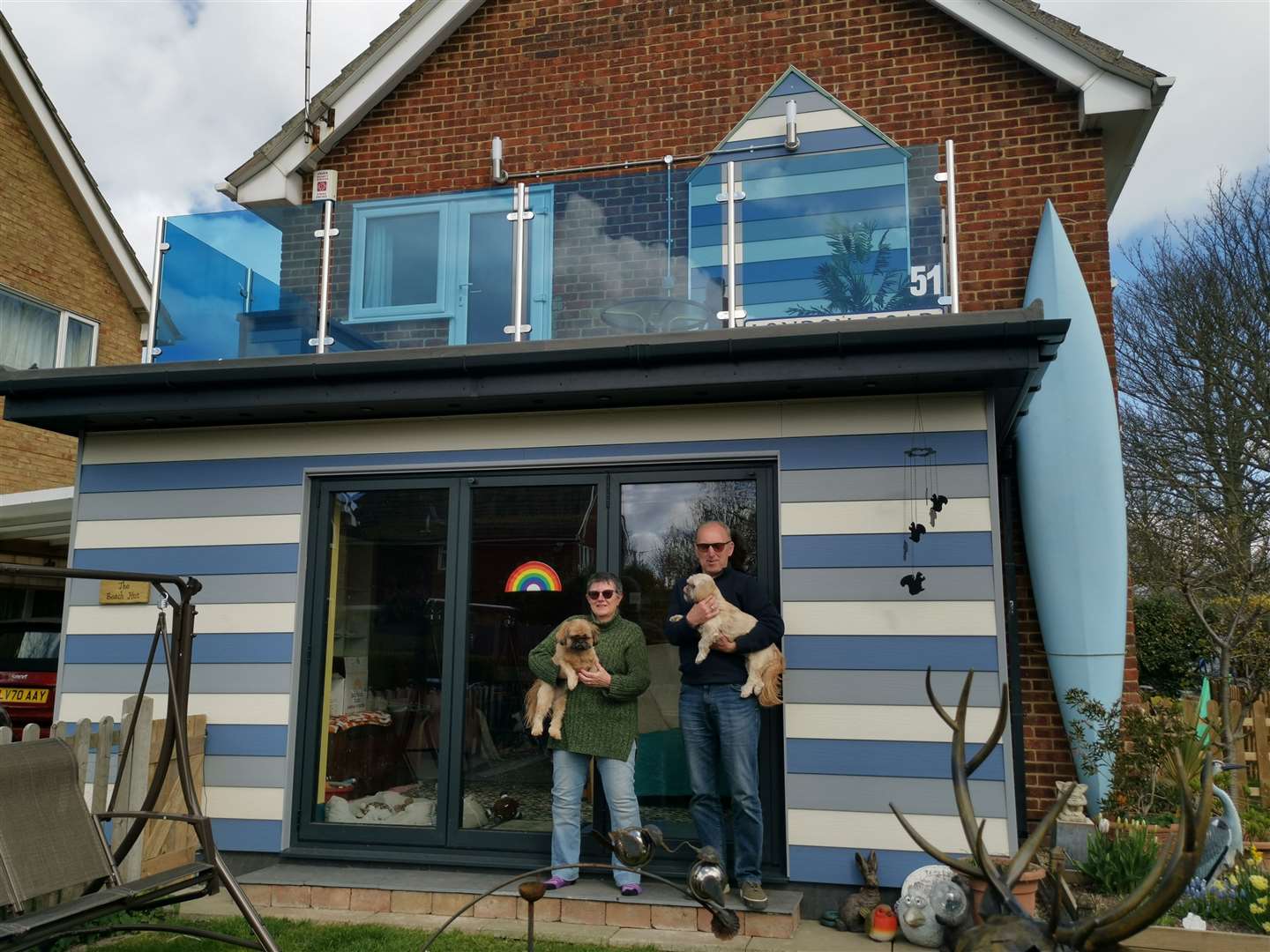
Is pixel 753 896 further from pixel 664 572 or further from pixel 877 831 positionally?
pixel 664 572

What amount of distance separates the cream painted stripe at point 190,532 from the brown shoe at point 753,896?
340cm

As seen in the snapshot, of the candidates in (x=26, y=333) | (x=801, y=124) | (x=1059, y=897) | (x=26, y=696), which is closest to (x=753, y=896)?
(x=1059, y=897)

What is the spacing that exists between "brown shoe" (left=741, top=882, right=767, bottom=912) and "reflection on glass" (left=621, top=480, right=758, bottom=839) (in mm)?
756

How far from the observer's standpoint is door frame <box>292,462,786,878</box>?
5.97 meters

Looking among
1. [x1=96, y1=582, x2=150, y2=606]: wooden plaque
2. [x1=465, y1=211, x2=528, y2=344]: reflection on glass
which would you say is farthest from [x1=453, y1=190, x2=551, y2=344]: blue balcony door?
[x1=96, y1=582, x2=150, y2=606]: wooden plaque

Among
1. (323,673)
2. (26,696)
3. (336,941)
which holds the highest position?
(323,673)

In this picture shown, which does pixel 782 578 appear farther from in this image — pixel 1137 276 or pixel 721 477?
pixel 1137 276

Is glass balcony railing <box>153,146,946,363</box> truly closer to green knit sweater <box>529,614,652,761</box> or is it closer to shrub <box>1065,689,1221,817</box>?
green knit sweater <box>529,614,652,761</box>

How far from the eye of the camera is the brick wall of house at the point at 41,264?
13.7 metres

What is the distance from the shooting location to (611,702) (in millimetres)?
5555

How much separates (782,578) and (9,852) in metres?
3.78

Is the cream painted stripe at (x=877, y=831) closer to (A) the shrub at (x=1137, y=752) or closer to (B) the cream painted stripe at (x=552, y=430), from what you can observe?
(A) the shrub at (x=1137, y=752)

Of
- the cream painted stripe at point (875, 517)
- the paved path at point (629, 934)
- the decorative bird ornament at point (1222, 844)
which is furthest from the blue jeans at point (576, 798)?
the decorative bird ornament at point (1222, 844)

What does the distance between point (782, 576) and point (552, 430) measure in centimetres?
164
